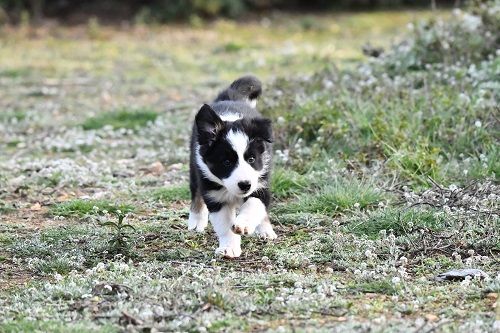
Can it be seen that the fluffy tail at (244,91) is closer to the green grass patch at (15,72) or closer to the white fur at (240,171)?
the white fur at (240,171)

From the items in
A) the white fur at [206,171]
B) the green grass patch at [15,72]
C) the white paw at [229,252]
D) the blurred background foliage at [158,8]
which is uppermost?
the white fur at [206,171]

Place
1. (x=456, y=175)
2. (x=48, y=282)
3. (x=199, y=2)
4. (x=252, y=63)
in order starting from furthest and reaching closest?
(x=199, y=2)
(x=252, y=63)
(x=456, y=175)
(x=48, y=282)

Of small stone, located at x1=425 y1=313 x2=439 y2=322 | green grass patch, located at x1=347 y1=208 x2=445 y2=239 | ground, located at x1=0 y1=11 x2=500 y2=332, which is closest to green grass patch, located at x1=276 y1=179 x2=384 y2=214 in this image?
ground, located at x1=0 y1=11 x2=500 y2=332

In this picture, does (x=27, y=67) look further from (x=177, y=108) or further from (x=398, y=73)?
(x=398, y=73)

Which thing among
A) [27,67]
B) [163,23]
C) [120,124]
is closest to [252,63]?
[27,67]

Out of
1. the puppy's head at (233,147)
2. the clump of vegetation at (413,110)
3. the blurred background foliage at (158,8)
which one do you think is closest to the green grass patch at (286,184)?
the clump of vegetation at (413,110)

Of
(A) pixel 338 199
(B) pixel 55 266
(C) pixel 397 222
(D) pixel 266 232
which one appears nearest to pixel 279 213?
(A) pixel 338 199

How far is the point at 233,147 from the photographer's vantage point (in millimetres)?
6238

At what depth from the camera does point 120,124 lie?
11438 mm

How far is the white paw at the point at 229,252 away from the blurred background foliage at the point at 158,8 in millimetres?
15304

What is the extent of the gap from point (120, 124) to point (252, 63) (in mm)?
4709

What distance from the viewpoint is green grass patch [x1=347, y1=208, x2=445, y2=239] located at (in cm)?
656

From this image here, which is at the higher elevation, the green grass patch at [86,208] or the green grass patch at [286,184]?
the green grass patch at [286,184]

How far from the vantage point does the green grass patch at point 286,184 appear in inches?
309
